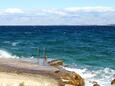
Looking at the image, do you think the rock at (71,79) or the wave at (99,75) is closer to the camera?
the rock at (71,79)

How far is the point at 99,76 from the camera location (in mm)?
42844

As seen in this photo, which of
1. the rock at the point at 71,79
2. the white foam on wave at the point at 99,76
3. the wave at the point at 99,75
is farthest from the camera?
the wave at the point at 99,75

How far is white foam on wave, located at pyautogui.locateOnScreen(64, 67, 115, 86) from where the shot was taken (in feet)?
126

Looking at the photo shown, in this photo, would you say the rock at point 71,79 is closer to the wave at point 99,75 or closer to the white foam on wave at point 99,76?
the white foam on wave at point 99,76

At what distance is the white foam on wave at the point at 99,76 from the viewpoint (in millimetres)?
38516

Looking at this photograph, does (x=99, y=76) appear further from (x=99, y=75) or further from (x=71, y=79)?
(x=71, y=79)

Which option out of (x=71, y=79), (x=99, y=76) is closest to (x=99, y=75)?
(x=99, y=76)

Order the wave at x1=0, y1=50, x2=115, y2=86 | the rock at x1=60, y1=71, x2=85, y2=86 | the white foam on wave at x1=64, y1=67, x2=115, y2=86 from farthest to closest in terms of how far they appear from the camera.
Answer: the wave at x1=0, y1=50, x2=115, y2=86 < the white foam on wave at x1=64, y1=67, x2=115, y2=86 < the rock at x1=60, y1=71, x2=85, y2=86

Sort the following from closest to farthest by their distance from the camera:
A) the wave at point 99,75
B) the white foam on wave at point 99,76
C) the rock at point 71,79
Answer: the rock at point 71,79, the white foam on wave at point 99,76, the wave at point 99,75

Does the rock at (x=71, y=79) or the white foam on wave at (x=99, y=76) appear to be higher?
the rock at (x=71, y=79)

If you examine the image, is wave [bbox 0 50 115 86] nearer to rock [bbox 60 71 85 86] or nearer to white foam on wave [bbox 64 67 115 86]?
white foam on wave [bbox 64 67 115 86]

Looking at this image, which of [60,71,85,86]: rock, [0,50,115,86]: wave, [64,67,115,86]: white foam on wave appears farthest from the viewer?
[0,50,115,86]: wave

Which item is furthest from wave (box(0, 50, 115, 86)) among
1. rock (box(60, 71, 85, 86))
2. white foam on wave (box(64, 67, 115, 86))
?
rock (box(60, 71, 85, 86))

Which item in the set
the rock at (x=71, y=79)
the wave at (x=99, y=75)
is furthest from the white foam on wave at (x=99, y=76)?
the rock at (x=71, y=79)
